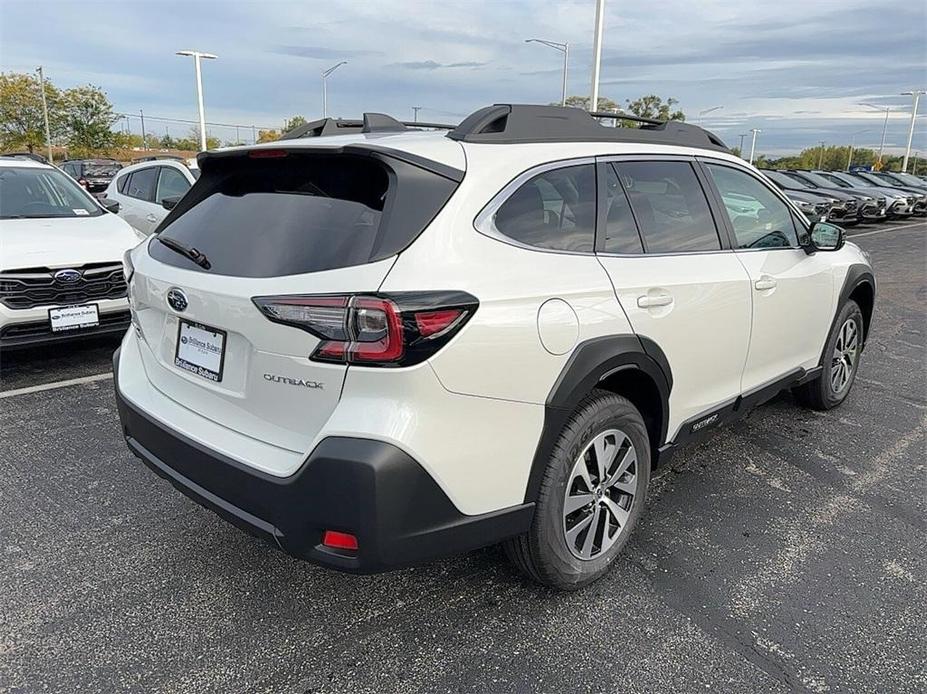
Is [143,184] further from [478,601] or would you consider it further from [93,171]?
[93,171]

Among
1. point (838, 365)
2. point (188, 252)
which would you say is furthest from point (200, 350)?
point (838, 365)

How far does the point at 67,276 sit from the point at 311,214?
3717 millimetres

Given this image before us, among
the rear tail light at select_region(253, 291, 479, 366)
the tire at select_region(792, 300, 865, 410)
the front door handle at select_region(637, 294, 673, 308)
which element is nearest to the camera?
the rear tail light at select_region(253, 291, 479, 366)

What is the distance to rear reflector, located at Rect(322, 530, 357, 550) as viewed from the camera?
206 cm

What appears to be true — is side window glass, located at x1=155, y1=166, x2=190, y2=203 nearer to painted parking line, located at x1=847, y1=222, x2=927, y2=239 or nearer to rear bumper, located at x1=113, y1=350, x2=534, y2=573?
rear bumper, located at x1=113, y1=350, x2=534, y2=573

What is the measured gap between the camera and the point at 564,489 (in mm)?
2480

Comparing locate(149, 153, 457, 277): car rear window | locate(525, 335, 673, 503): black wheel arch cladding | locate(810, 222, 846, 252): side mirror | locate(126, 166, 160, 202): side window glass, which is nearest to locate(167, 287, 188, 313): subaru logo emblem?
locate(149, 153, 457, 277): car rear window

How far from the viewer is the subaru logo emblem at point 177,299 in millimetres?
2416

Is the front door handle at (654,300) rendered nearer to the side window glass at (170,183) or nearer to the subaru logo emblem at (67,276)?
the subaru logo emblem at (67,276)

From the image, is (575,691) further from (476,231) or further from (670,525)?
(476,231)

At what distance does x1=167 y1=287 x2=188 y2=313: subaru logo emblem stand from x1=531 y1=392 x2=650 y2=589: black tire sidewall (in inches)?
54.6

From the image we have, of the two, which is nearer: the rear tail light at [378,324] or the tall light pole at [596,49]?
the rear tail light at [378,324]

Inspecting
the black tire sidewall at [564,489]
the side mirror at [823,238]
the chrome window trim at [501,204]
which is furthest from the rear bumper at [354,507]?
the side mirror at [823,238]

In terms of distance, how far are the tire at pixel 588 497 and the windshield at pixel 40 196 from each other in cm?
555
